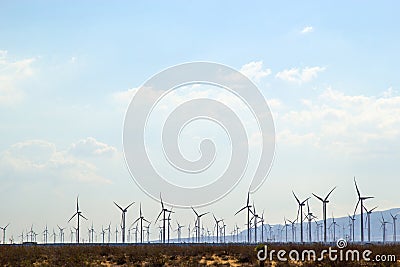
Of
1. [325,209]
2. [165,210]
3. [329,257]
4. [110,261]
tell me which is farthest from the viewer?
[165,210]

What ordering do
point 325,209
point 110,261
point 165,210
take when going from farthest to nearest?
1. point 165,210
2. point 325,209
3. point 110,261

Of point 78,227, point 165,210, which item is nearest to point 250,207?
point 165,210

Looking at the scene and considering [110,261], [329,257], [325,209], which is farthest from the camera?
[325,209]

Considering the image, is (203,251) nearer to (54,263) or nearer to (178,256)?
(178,256)

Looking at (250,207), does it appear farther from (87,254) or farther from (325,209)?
(87,254)

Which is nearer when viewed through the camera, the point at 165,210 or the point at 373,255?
the point at 373,255

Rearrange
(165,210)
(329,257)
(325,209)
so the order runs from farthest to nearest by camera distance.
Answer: (165,210) → (325,209) → (329,257)

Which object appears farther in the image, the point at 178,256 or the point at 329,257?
the point at 178,256

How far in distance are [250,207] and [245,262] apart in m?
75.6

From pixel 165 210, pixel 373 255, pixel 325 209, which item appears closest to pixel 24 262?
pixel 373 255

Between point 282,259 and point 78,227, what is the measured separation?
80.9 metres

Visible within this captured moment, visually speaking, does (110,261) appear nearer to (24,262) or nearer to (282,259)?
(24,262)

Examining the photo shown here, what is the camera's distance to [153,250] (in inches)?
1742

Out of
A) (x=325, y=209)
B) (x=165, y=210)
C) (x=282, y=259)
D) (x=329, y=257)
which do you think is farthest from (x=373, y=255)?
(x=165, y=210)
